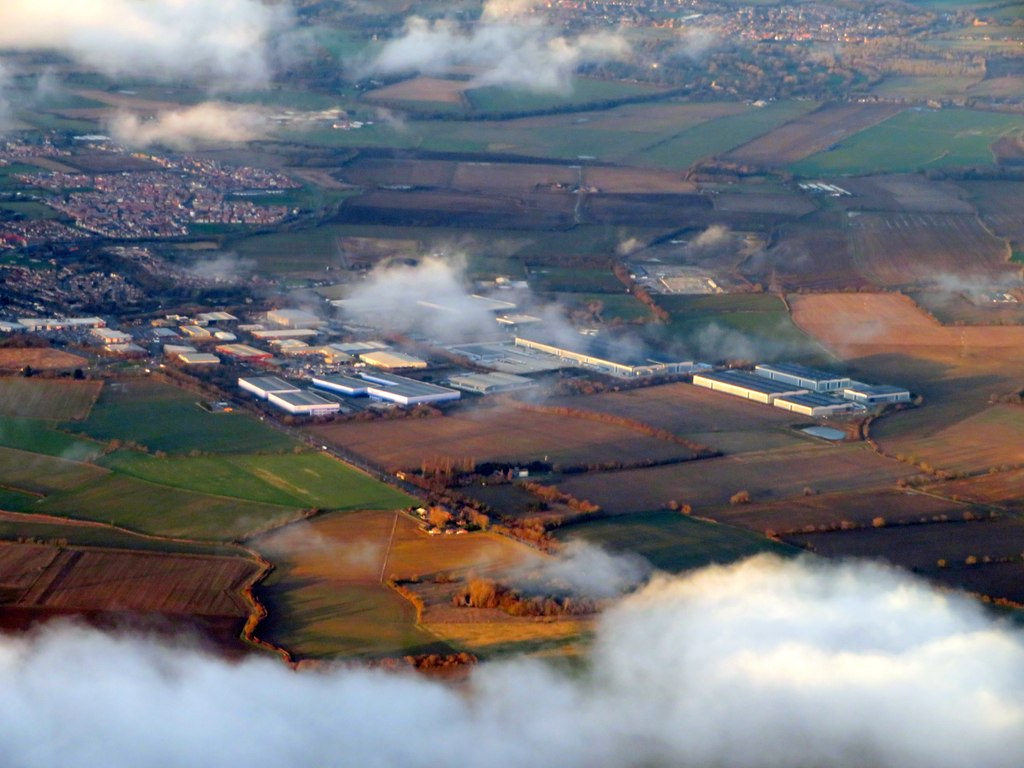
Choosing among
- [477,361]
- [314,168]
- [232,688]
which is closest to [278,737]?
[232,688]

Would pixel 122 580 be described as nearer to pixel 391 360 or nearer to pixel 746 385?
pixel 391 360

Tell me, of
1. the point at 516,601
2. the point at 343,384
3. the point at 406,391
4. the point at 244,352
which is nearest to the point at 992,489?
the point at 516,601

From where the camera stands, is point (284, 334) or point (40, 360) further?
point (284, 334)

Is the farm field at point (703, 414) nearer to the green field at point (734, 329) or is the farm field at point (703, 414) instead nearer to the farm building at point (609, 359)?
the farm building at point (609, 359)

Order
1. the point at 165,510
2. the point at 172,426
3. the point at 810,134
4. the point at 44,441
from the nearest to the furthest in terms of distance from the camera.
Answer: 1. the point at 165,510
2. the point at 44,441
3. the point at 172,426
4. the point at 810,134

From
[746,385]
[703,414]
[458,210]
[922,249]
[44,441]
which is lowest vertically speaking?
[922,249]
